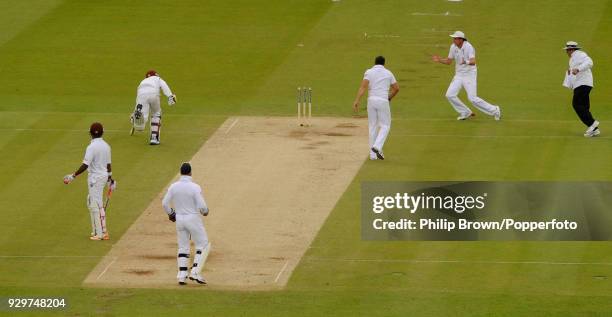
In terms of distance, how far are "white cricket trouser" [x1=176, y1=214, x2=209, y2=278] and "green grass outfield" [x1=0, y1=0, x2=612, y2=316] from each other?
0.56 meters

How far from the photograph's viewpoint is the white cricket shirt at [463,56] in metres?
35.5

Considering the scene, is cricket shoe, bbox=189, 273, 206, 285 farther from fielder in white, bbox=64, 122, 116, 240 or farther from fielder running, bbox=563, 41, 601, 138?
fielder running, bbox=563, 41, 601, 138

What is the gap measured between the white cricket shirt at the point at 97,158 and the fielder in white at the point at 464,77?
11100 millimetres

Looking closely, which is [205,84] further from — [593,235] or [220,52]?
[593,235]

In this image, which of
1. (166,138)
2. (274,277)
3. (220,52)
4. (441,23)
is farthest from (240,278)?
(441,23)

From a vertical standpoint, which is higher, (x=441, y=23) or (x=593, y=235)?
(x=441, y=23)

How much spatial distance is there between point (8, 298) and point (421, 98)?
1720 cm

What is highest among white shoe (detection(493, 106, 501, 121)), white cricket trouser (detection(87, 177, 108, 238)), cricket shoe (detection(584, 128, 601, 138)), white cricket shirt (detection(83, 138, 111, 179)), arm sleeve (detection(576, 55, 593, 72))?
arm sleeve (detection(576, 55, 593, 72))

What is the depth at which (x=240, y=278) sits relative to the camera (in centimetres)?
2470

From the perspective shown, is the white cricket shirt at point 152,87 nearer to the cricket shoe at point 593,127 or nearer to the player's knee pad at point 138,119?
the player's knee pad at point 138,119

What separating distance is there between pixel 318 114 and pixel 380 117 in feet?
16.5

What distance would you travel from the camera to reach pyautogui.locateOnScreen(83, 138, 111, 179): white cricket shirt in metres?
26.6

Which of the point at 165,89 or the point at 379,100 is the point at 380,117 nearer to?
the point at 379,100

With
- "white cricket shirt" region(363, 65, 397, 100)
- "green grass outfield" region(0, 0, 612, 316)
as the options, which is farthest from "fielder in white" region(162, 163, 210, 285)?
"white cricket shirt" region(363, 65, 397, 100)
